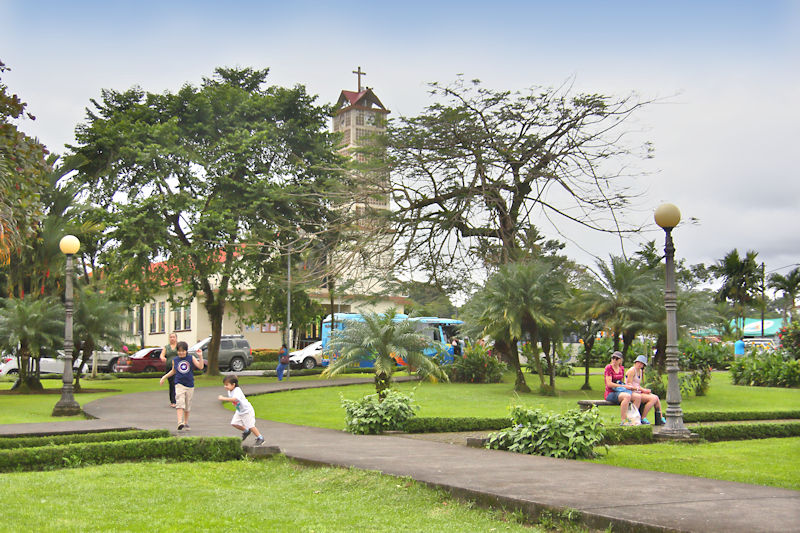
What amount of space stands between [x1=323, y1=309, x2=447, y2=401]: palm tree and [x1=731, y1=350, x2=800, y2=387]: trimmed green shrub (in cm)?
1372

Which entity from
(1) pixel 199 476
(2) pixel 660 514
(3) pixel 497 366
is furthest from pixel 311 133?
(2) pixel 660 514

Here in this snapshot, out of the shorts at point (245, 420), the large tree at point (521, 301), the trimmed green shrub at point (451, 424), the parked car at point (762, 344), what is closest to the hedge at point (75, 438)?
the shorts at point (245, 420)

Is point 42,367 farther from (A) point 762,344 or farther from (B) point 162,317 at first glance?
(A) point 762,344

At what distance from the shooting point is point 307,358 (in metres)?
45.3

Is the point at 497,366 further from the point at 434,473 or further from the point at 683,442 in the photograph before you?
the point at 434,473

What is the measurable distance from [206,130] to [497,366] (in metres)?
14.1

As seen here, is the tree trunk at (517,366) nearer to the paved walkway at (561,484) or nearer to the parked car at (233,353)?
the paved walkway at (561,484)

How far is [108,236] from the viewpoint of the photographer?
96.6 feet

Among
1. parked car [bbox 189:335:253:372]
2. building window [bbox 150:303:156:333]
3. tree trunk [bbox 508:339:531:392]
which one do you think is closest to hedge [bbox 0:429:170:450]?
tree trunk [bbox 508:339:531:392]

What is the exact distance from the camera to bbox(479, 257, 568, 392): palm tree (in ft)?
74.5

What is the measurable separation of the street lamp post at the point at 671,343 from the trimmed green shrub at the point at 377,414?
4.36m

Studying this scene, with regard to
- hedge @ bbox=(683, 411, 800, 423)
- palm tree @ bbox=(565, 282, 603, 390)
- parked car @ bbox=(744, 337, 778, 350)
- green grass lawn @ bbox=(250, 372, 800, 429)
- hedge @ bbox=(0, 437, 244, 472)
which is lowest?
green grass lawn @ bbox=(250, 372, 800, 429)

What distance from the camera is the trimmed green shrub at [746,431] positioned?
13.5 metres

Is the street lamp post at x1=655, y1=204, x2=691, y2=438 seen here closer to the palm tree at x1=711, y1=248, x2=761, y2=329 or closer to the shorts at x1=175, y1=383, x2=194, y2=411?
the shorts at x1=175, y1=383, x2=194, y2=411
